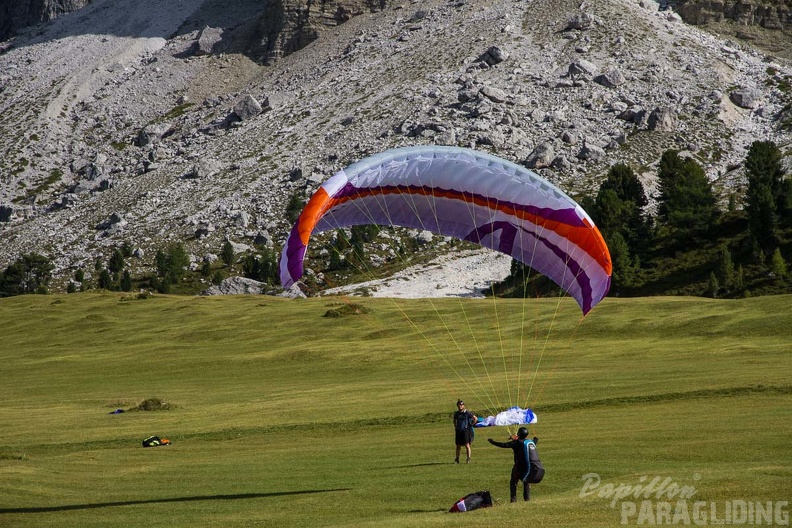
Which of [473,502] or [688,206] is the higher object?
[688,206]

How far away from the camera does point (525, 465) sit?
17344 mm

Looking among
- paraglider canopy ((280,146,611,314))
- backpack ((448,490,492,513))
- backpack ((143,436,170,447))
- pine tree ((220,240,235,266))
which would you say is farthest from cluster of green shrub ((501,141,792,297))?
backpack ((448,490,492,513))

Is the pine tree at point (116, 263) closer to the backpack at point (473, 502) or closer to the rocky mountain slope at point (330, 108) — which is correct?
the rocky mountain slope at point (330, 108)

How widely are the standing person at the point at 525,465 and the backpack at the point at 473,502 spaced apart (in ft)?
1.76

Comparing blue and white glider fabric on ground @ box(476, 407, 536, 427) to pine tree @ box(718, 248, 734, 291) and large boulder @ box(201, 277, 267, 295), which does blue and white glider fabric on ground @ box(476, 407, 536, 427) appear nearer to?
pine tree @ box(718, 248, 734, 291)

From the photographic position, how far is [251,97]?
15238 cm

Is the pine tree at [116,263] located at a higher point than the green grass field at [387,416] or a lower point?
lower

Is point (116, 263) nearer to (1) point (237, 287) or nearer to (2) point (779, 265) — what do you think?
(1) point (237, 287)

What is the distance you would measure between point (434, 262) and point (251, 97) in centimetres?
5996

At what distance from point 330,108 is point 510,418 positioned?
419ft

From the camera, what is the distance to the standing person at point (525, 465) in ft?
56.7

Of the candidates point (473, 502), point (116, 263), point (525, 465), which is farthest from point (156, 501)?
point (116, 263)

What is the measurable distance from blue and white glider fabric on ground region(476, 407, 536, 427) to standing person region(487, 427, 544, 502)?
1.60 meters

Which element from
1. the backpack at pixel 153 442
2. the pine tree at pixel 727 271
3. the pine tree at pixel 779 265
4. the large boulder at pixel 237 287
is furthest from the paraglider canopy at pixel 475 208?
the large boulder at pixel 237 287
